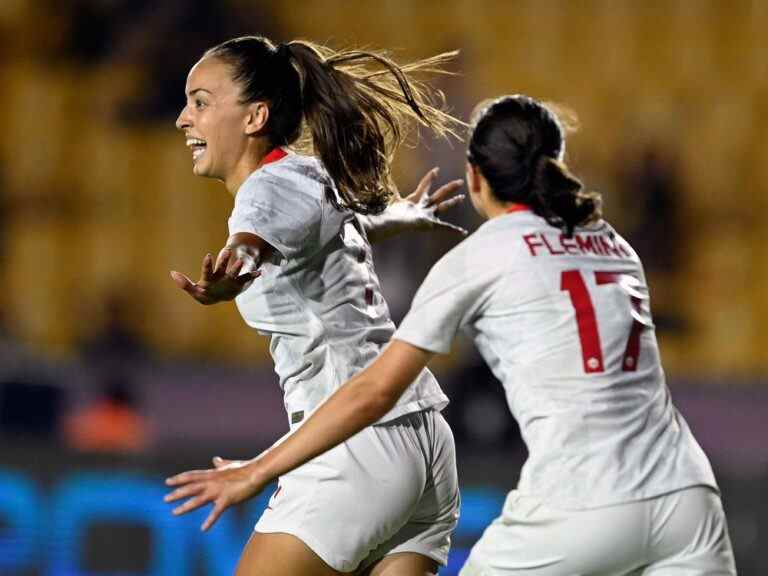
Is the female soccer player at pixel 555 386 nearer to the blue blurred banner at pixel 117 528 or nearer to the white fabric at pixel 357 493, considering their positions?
the white fabric at pixel 357 493

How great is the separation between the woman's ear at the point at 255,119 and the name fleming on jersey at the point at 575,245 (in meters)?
0.88

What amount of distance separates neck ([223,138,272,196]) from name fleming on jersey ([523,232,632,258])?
88 centimetres

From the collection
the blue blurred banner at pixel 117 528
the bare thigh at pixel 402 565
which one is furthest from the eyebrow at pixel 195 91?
the blue blurred banner at pixel 117 528

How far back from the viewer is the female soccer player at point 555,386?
2689 mm

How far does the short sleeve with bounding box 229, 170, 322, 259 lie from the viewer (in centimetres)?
299

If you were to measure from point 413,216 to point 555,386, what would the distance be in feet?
4.33

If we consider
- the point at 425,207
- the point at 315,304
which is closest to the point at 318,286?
the point at 315,304

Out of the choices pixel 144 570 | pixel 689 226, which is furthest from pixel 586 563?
pixel 689 226

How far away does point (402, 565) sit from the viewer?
3283mm

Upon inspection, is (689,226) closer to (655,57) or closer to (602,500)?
(655,57)

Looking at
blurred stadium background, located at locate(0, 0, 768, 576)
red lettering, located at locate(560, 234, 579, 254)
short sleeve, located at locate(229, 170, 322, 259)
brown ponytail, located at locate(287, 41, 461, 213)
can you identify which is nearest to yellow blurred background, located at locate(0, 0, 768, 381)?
blurred stadium background, located at locate(0, 0, 768, 576)

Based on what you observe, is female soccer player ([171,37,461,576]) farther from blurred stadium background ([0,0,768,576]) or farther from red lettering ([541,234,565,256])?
blurred stadium background ([0,0,768,576])

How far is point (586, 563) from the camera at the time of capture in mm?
2689

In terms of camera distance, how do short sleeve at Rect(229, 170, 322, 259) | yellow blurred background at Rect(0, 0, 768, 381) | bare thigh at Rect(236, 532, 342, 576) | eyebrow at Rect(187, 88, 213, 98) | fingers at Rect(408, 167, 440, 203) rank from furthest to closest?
yellow blurred background at Rect(0, 0, 768, 381)
fingers at Rect(408, 167, 440, 203)
eyebrow at Rect(187, 88, 213, 98)
bare thigh at Rect(236, 532, 342, 576)
short sleeve at Rect(229, 170, 322, 259)
